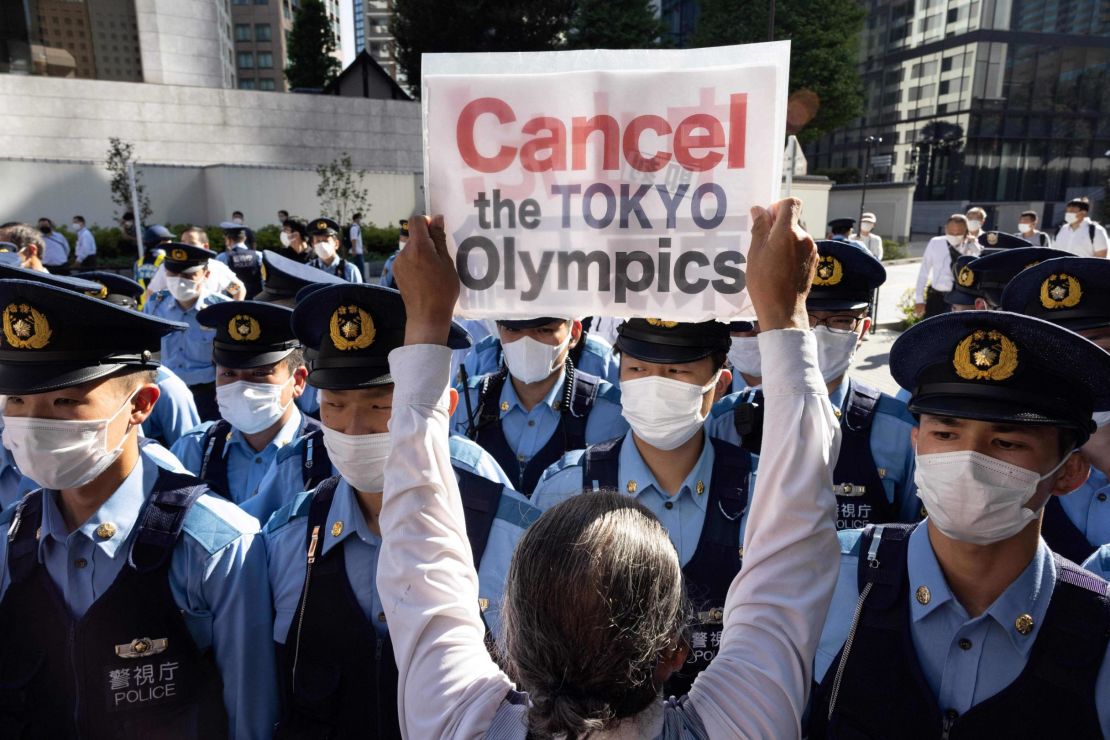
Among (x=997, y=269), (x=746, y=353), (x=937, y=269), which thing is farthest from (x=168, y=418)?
(x=937, y=269)

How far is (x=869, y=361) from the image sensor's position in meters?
12.0

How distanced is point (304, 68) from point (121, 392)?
59.0 meters

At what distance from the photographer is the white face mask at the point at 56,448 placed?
232 cm

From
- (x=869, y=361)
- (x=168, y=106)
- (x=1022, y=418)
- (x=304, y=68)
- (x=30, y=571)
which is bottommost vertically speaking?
(x=869, y=361)

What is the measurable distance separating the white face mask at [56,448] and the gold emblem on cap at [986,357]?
2.65 metres

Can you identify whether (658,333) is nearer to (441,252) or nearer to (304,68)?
(441,252)

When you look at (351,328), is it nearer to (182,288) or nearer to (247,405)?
(247,405)

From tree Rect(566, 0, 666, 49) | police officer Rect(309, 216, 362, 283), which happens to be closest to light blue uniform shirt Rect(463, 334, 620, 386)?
police officer Rect(309, 216, 362, 283)

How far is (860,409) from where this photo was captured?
3.58m

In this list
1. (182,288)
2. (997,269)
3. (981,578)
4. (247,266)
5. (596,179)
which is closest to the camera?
(596,179)

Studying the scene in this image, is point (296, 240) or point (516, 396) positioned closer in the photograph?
point (516, 396)

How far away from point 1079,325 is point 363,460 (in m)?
3.19

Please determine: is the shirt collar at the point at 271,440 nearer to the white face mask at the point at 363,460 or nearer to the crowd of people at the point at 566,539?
the crowd of people at the point at 566,539

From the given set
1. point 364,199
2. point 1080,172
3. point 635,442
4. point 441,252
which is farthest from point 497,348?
point 1080,172
